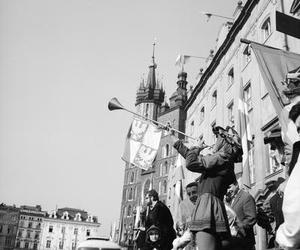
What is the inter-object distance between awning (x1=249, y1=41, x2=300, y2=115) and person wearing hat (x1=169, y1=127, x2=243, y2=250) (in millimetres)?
2919

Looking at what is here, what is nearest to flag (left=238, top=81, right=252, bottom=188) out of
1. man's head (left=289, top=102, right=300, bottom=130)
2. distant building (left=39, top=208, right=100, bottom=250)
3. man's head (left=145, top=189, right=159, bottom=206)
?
man's head (left=145, top=189, right=159, bottom=206)

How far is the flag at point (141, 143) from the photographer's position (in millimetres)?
13000

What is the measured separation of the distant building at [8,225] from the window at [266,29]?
95.8 m

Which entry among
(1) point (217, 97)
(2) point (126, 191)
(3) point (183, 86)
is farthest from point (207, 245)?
(2) point (126, 191)

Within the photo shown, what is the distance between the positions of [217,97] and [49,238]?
86906 millimetres

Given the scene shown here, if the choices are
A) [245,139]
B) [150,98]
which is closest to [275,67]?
[245,139]

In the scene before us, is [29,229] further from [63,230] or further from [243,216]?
[243,216]

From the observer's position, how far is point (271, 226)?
8047 millimetres

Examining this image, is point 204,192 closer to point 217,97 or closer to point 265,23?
point 265,23

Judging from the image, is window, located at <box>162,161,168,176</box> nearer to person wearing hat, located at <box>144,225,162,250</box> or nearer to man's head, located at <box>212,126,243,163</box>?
person wearing hat, located at <box>144,225,162,250</box>

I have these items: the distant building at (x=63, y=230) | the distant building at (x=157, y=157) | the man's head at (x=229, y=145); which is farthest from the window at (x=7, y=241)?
the man's head at (x=229, y=145)

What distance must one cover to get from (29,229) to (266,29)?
317ft

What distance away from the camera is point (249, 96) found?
18.2 m

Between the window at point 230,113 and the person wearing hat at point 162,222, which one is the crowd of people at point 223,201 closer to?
the person wearing hat at point 162,222
